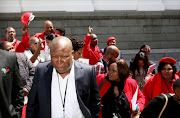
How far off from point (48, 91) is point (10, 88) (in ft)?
1.72

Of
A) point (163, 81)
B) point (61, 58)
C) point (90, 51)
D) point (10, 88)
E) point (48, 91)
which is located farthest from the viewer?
point (90, 51)

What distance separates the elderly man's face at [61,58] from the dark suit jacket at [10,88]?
2.21 feet

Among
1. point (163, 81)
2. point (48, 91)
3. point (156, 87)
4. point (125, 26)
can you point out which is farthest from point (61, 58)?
point (125, 26)

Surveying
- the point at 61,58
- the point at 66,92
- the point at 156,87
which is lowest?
the point at 156,87

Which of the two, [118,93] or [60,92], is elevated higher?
[60,92]

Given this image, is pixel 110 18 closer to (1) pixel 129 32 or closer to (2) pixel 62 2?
(1) pixel 129 32

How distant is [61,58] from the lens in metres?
2.70

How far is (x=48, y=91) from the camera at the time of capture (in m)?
2.87

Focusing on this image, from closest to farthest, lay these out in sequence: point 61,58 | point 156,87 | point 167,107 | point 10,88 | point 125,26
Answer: point 61,58 < point 10,88 < point 167,107 < point 156,87 < point 125,26

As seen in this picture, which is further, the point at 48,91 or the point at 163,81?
the point at 163,81

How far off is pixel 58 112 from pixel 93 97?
0.49m

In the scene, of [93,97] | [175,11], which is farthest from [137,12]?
[93,97]

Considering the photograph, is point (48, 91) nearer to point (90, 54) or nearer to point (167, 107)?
point (167, 107)

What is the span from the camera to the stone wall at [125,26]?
37.2ft
